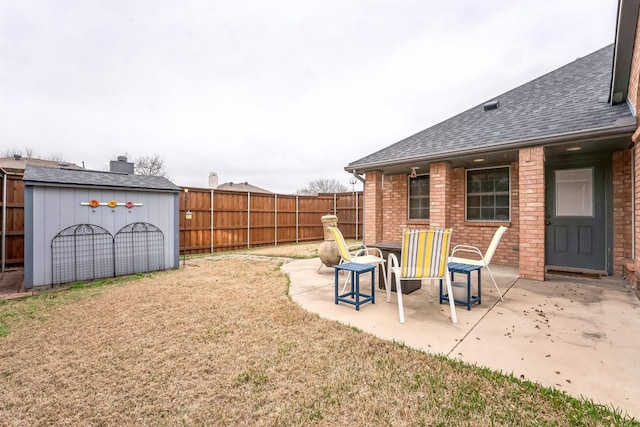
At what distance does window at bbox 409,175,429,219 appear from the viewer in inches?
307

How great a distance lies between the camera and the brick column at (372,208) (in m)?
7.91

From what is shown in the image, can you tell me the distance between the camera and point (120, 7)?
20.3 ft

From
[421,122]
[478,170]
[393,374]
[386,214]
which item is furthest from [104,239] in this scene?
[421,122]

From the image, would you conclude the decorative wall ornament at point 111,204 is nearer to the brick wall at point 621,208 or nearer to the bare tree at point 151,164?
the brick wall at point 621,208

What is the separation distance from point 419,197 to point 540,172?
10.2ft

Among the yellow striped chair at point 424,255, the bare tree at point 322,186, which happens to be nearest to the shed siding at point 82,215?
the yellow striped chair at point 424,255

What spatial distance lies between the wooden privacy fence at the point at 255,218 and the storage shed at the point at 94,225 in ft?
4.88

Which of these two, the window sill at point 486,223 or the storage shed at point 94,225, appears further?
the window sill at point 486,223

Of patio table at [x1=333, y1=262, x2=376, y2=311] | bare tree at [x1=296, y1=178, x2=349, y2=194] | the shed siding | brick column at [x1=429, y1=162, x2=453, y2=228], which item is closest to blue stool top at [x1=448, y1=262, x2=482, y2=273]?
patio table at [x1=333, y1=262, x2=376, y2=311]

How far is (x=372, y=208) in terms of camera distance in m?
7.93

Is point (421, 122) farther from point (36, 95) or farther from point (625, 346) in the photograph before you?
point (36, 95)

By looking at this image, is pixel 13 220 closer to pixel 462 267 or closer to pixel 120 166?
pixel 120 166

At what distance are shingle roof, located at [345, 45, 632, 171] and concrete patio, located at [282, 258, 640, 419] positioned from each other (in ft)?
8.95

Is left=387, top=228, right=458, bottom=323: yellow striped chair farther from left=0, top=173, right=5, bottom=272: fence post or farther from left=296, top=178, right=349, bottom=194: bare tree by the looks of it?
left=296, top=178, right=349, bottom=194: bare tree
